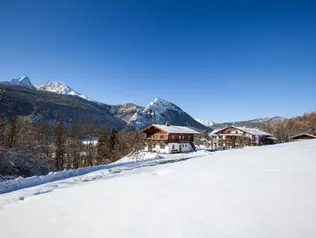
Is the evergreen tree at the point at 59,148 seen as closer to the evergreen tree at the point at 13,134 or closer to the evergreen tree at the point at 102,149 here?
the evergreen tree at the point at 13,134

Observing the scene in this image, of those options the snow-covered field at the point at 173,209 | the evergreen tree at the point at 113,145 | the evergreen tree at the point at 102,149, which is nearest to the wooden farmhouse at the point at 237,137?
the evergreen tree at the point at 113,145

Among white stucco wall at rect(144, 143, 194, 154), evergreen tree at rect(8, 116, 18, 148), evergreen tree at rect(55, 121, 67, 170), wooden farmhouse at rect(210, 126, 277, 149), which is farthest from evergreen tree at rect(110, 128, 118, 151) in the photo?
wooden farmhouse at rect(210, 126, 277, 149)

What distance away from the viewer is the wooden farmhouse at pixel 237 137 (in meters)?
52.4

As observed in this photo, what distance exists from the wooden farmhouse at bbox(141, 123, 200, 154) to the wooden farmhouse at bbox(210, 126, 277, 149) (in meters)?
9.24

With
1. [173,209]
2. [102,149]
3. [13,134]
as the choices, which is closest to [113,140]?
[102,149]

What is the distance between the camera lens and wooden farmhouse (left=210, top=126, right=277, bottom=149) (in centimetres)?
5244

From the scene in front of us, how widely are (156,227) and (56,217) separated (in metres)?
3.08

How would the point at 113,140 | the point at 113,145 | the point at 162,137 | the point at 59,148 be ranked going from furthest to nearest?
the point at 113,140, the point at 113,145, the point at 162,137, the point at 59,148

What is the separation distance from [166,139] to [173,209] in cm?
4074

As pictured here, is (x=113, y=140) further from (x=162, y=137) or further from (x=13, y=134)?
(x=13, y=134)

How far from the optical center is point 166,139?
1849 inches

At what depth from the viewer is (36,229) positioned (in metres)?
5.38

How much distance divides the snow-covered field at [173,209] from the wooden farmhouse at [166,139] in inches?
1480

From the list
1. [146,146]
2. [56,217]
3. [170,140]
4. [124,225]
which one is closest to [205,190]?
[124,225]
